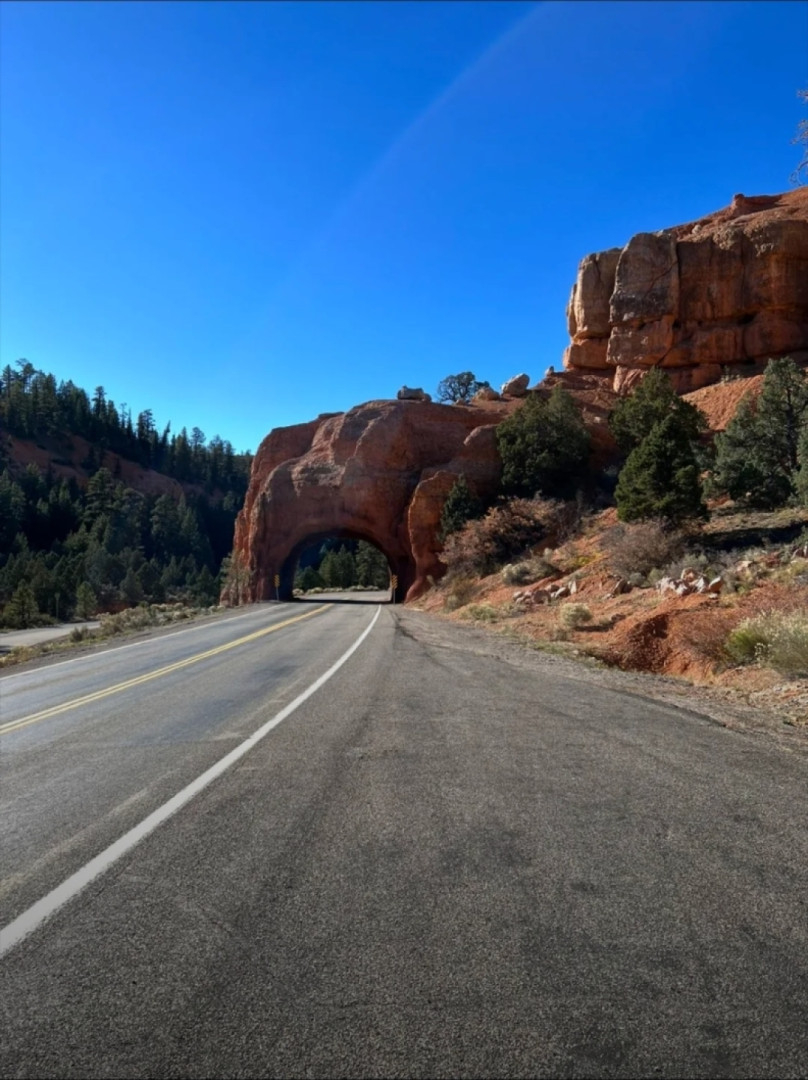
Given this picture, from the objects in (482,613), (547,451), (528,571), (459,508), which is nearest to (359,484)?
(459,508)

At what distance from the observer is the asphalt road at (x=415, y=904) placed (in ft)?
8.51

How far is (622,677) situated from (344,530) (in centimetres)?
4319

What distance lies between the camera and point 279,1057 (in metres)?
2.51

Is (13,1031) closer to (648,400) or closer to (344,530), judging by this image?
(648,400)

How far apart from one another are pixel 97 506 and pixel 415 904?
361 feet

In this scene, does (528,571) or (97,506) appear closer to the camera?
(528,571)

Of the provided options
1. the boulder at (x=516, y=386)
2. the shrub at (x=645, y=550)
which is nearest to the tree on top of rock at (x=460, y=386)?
the boulder at (x=516, y=386)

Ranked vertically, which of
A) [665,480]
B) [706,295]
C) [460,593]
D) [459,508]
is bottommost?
[460,593]

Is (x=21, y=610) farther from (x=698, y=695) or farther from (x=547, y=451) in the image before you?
(x=698, y=695)

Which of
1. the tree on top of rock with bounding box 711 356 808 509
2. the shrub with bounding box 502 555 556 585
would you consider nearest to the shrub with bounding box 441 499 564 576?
the shrub with bounding box 502 555 556 585

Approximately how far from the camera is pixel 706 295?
157 feet

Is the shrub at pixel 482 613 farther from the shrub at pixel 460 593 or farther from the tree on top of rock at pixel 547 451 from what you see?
the tree on top of rock at pixel 547 451

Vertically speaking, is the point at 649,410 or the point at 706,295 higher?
the point at 706,295

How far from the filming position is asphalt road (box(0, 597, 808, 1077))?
2.59 metres
